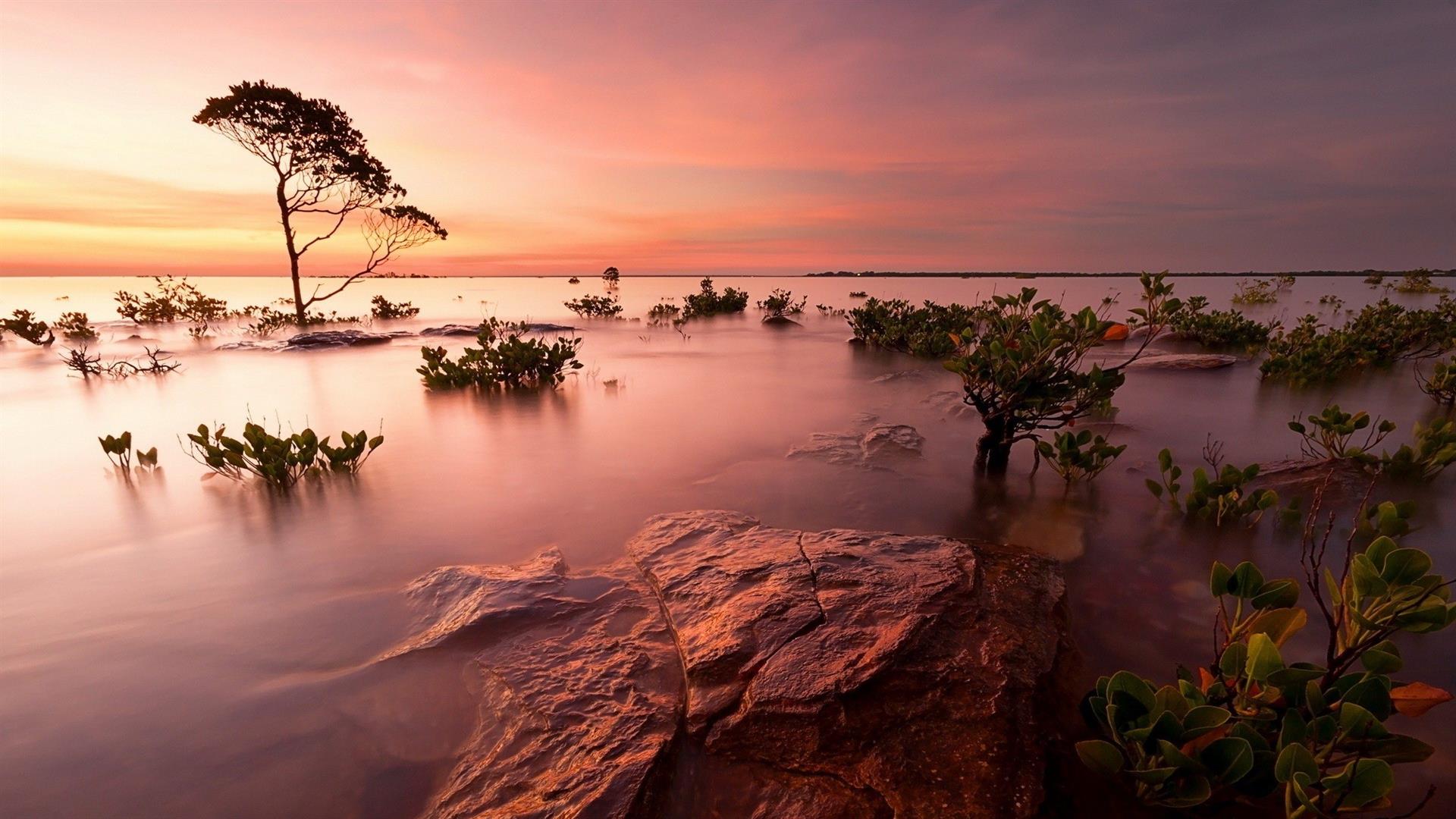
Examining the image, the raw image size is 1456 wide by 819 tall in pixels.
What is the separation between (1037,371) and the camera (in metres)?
5.93

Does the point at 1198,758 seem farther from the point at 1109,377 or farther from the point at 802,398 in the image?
the point at 802,398

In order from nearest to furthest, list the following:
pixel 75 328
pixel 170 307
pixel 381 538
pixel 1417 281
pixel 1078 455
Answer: pixel 381 538, pixel 1078 455, pixel 75 328, pixel 170 307, pixel 1417 281

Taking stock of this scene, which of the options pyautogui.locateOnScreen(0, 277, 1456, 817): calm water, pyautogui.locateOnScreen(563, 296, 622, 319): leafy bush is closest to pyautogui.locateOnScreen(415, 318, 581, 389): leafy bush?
pyautogui.locateOnScreen(0, 277, 1456, 817): calm water

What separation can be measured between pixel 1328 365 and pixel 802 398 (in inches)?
493

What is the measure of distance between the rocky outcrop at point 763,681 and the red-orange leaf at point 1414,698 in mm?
1256

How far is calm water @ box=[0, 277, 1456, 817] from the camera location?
2740 millimetres

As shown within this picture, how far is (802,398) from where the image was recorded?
1192 centimetres

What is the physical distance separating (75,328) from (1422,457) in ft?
121

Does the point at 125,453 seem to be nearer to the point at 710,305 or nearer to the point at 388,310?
the point at 710,305

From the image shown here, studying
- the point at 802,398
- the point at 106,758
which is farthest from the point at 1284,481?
the point at 106,758

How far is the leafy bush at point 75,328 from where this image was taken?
1967 cm

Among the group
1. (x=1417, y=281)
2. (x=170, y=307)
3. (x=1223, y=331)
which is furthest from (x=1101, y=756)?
(x=1417, y=281)

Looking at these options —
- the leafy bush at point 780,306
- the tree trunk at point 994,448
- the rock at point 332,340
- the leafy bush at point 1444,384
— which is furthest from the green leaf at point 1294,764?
the leafy bush at point 780,306

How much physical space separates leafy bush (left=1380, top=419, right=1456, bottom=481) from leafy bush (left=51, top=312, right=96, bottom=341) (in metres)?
33.7
